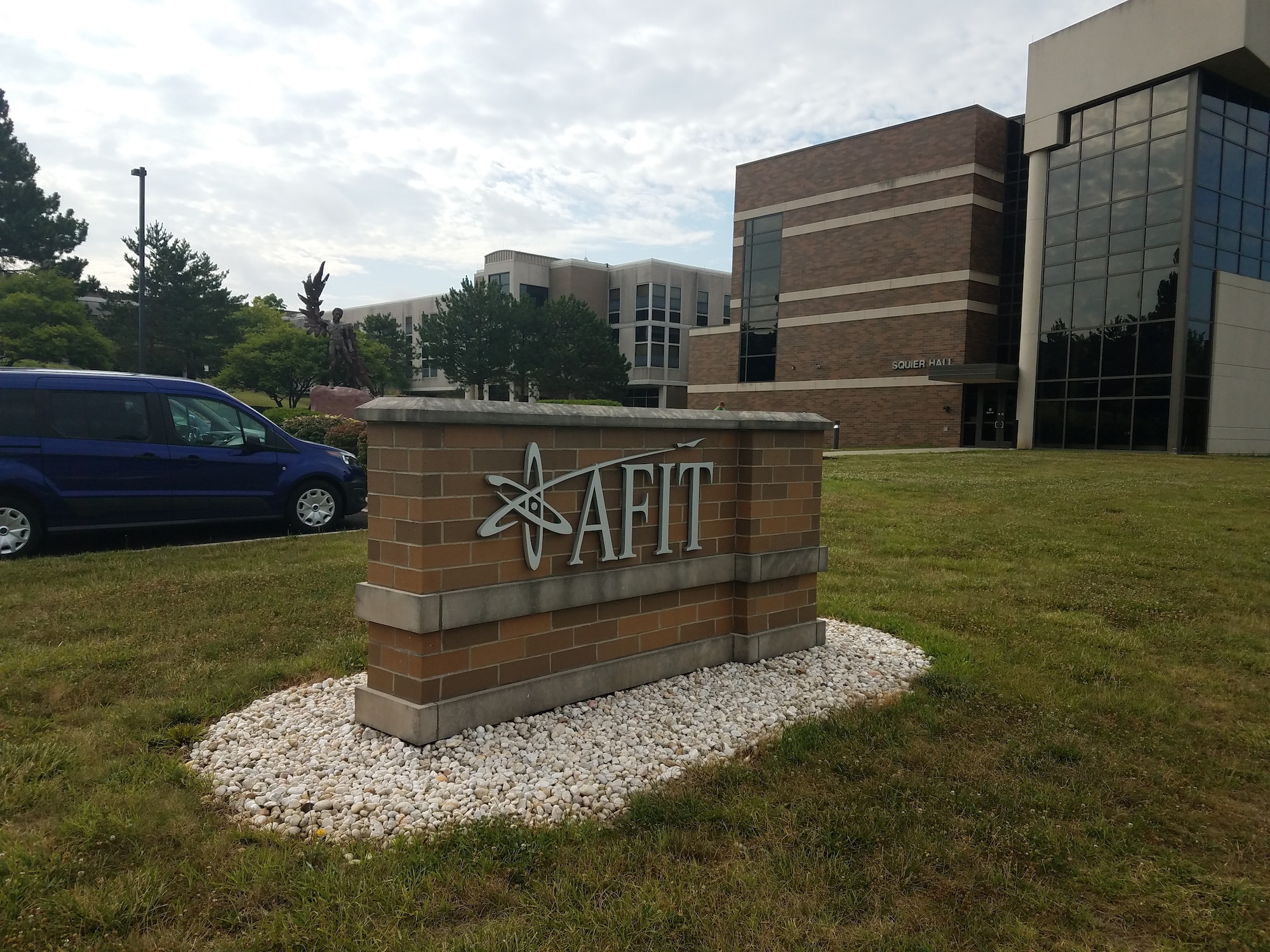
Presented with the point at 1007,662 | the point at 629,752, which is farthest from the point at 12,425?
the point at 1007,662

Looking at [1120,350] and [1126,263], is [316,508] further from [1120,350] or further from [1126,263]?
[1126,263]

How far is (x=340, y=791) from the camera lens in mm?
3631

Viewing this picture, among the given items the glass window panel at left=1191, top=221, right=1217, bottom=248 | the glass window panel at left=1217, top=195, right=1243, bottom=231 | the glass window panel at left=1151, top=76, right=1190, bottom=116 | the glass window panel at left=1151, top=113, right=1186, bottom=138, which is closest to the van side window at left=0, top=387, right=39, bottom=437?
the glass window panel at left=1191, top=221, right=1217, bottom=248

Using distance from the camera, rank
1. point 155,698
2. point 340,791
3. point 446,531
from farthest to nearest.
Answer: point 155,698 < point 446,531 < point 340,791

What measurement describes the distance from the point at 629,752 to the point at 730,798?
64 centimetres

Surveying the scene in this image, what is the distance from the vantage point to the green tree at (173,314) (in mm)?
47281

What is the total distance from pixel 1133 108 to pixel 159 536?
30.5 metres

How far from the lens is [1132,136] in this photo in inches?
1073

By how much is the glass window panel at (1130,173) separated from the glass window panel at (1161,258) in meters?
2.02

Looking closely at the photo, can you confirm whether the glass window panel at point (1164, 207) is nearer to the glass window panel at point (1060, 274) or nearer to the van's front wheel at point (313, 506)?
the glass window panel at point (1060, 274)

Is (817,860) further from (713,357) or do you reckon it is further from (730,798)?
(713,357)

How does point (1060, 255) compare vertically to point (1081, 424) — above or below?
above

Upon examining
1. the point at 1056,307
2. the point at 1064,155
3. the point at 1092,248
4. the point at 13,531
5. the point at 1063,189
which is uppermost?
the point at 1064,155

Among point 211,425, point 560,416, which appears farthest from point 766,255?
point 560,416
